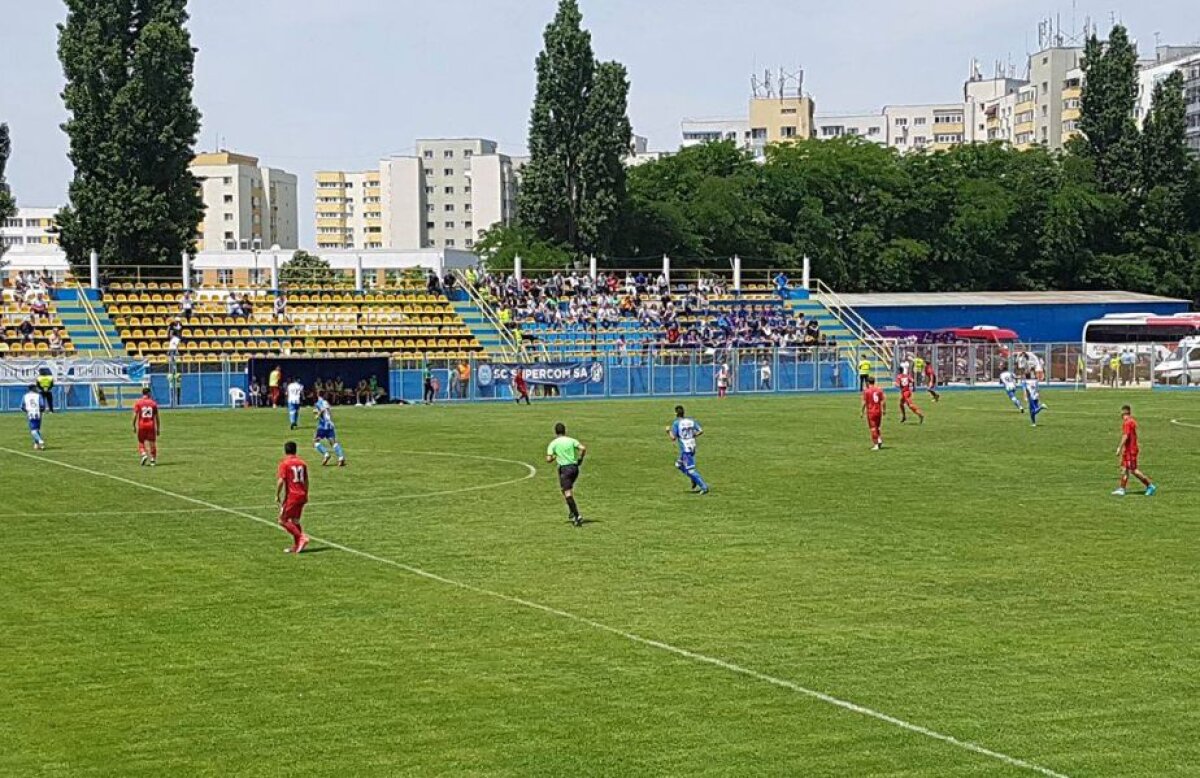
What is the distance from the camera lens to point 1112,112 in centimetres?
11881

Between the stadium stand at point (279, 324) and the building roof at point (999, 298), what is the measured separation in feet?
109

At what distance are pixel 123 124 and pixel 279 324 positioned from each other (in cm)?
1565

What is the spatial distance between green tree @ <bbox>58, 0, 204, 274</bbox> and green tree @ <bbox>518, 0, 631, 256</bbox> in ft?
78.5

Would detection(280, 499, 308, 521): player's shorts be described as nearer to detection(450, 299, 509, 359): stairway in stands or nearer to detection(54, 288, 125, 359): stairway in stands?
detection(54, 288, 125, 359): stairway in stands

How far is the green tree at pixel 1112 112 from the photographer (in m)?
117

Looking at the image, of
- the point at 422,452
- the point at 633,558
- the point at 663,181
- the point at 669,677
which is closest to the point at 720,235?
the point at 663,181

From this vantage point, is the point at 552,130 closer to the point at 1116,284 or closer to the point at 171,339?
the point at 171,339

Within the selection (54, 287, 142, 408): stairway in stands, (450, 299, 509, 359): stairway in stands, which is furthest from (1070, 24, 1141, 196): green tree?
(54, 287, 142, 408): stairway in stands

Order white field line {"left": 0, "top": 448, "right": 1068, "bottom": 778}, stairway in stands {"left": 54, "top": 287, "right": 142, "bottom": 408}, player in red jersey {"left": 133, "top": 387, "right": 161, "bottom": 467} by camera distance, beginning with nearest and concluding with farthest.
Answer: white field line {"left": 0, "top": 448, "right": 1068, "bottom": 778} → player in red jersey {"left": 133, "top": 387, "right": 161, "bottom": 467} → stairway in stands {"left": 54, "top": 287, "right": 142, "bottom": 408}

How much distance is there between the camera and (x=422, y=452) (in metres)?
46.0

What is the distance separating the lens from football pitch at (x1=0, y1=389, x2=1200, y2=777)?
559 inches

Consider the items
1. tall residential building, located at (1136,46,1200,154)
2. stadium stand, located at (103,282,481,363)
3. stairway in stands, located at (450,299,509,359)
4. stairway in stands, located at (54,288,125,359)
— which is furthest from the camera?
tall residential building, located at (1136,46,1200,154)

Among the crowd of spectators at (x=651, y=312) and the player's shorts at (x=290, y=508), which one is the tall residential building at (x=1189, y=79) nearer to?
the crowd of spectators at (x=651, y=312)

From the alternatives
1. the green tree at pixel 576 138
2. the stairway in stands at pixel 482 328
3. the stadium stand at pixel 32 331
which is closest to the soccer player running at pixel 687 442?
the stadium stand at pixel 32 331
